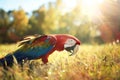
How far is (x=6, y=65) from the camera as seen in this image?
4.52m

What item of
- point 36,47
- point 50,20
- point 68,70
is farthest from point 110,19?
point 68,70

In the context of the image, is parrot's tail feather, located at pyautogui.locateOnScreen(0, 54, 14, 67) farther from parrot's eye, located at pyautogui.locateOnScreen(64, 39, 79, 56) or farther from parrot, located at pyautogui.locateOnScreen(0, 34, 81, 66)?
parrot's eye, located at pyautogui.locateOnScreen(64, 39, 79, 56)

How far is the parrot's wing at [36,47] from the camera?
4961 mm

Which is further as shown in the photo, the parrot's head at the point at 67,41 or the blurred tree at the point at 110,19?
the blurred tree at the point at 110,19

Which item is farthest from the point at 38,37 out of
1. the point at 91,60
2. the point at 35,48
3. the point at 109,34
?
the point at 109,34

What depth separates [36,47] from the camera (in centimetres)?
500

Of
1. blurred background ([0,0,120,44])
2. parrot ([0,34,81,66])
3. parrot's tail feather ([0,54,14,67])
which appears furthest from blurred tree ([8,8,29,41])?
parrot's tail feather ([0,54,14,67])

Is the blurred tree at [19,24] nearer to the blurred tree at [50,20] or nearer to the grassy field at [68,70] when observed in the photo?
the blurred tree at [50,20]

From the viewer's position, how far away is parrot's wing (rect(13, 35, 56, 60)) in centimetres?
496

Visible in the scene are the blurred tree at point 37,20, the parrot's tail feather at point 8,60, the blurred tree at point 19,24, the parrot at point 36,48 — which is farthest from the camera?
the blurred tree at point 37,20

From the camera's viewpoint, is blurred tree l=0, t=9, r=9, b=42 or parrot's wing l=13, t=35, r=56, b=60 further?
blurred tree l=0, t=9, r=9, b=42

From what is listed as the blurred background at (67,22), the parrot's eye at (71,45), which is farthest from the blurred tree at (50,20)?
the parrot's eye at (71,45)

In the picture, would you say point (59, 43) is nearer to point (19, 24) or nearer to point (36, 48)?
point (36, 48)

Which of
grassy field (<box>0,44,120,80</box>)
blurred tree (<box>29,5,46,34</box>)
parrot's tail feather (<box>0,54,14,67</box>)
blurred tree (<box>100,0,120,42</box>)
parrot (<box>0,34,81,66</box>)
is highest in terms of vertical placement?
parrot (<box>0,34,81,66</box>)
